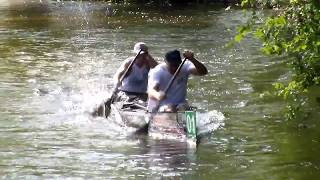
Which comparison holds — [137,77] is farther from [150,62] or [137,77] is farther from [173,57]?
[173,57]

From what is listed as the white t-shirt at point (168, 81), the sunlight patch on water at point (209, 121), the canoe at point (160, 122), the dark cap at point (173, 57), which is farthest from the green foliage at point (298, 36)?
the sunlight patch on water at point (209, 121)

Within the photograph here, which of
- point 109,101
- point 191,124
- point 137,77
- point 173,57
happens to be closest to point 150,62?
point 137,77

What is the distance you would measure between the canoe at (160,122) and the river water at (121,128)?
0.21 metres

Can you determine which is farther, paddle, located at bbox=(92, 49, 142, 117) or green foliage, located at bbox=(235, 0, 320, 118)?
paddle, located at bbox=(92, 49, 142, 117)

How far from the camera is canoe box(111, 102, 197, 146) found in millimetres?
11164

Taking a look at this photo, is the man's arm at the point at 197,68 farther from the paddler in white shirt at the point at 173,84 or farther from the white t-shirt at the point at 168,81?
the white t-shirt at the point at 168,81

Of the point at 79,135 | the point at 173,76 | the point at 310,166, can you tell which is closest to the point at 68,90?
the point at 79,135

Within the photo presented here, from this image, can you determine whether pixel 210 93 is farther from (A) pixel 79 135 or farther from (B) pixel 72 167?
(B) pixel 72 167

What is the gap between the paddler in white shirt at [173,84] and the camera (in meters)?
12.1

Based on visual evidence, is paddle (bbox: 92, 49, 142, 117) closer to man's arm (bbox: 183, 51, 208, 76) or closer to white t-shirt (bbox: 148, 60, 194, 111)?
white t-shirt (bbox: 148, 60, 194, 111)

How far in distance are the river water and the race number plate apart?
0.85ft

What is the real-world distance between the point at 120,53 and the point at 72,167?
13.1m

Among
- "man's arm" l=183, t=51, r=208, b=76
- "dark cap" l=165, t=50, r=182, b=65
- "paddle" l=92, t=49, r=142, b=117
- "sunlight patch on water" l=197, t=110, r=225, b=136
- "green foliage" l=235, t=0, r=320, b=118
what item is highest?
"green foliage" l=235, t=0, r=320, b=118

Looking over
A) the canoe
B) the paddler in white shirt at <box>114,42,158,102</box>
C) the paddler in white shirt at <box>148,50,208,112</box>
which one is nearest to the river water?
the canoe
